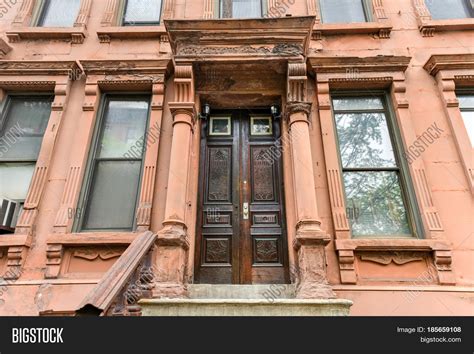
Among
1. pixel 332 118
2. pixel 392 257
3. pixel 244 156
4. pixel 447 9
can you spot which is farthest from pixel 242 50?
pixel 447 9

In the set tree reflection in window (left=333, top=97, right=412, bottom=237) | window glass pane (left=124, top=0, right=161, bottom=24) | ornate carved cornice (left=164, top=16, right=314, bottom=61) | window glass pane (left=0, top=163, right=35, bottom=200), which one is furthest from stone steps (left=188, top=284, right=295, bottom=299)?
window glass pane (left=124, top=0, right=161, bottom=24)

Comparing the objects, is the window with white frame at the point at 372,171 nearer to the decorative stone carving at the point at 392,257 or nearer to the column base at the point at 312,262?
the decorative stone carving at the point at 392,257

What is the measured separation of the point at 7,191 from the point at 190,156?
122 inches

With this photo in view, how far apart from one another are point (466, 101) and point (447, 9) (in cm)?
221

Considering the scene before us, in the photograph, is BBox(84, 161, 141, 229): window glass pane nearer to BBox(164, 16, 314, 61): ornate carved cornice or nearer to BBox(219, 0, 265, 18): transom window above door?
BBox(164, 16, 314, 61): ornate carved cornice

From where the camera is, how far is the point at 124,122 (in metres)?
5.85

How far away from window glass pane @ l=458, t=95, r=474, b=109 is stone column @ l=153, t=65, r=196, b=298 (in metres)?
4.57

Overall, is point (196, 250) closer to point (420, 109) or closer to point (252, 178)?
point (252, 178)

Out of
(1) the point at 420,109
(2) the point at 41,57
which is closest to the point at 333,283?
(1) the point at 420,109

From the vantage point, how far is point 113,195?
5.36 metres

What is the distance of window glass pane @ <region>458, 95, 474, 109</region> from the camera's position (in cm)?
569

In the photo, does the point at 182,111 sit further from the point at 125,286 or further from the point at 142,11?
the point at 142,11

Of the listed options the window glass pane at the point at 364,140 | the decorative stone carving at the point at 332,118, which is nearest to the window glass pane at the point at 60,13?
the decorative stone carving at the point at 332,118

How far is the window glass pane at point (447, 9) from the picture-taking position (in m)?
6.50
